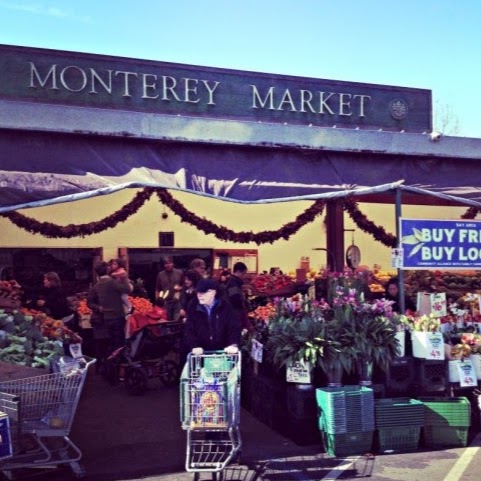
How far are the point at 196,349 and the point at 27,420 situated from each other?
1563 mm

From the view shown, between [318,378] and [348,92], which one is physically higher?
[348,92]

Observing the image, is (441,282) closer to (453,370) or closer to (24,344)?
(453,370)

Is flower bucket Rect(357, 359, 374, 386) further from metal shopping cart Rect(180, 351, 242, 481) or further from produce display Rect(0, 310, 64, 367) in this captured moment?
produce display Rect(0, 310, 64, 367)

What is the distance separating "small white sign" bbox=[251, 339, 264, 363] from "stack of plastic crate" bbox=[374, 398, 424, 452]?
4.62 ft

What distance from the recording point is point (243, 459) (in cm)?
623

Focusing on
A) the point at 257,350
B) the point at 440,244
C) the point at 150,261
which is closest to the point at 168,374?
the point at 257,350

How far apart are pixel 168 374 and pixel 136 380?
79 centimetres

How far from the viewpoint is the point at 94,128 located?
817 centimetres

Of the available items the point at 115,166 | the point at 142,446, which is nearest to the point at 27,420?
the point at 142,446

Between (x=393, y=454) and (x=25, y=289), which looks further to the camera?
(x=25, y=289)

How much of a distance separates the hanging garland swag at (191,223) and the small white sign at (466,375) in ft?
13.2

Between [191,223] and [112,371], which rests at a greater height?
[191,223]

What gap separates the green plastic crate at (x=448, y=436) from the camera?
6.66 m

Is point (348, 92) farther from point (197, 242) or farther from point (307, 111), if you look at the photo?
point (197, 242)
